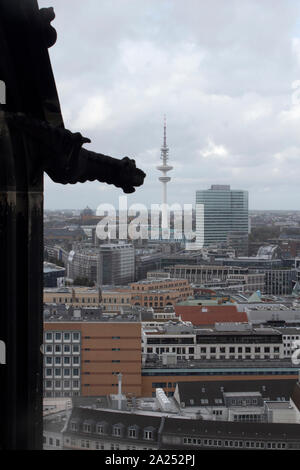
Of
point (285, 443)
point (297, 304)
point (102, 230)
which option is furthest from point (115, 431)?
point (102, 230)

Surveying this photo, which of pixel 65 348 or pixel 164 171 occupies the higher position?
pixel 164 171

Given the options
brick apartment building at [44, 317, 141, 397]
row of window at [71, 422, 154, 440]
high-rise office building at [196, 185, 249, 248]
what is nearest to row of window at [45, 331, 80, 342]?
brick apartment building at [44, 317, 141, 397]

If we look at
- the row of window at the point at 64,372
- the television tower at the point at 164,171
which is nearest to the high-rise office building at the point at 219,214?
the television tower at the point at 164,171

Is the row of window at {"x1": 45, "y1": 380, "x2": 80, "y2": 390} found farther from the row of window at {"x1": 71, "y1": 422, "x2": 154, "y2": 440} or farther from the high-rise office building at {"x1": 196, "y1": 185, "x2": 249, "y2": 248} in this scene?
the high-rise office building at {"x1": 196, "y1": 185, "x2": 249, "y2": 248}

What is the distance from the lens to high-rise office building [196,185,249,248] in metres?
18.5

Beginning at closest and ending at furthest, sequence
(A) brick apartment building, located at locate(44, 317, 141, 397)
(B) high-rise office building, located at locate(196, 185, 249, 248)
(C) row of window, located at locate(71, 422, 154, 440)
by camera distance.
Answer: (C) row of window, located at locate(71, 422, 154, 440)
(A) brick apartment building, located at locate(44, 317, 141, 397)
(B) high-rise office building, located at locate(196, 185, 249, 248)

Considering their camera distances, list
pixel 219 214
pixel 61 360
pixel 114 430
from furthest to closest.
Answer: pixel 219 214 < pixel 61 360 < pixel 114 430

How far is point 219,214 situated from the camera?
18641 millimetres

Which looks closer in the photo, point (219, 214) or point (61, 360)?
point (61, 360)

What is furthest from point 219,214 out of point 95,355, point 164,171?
point 95,355

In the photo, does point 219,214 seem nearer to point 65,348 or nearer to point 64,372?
point 65,348

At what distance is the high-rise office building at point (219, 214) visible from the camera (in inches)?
728

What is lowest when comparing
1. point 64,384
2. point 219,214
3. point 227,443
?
point 64,384
